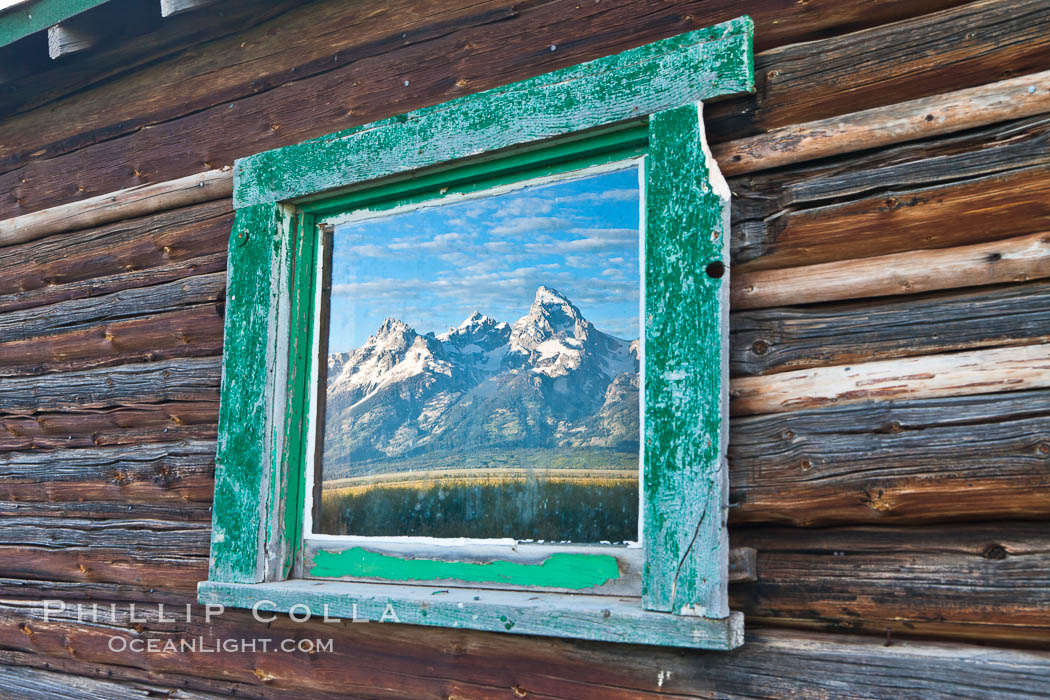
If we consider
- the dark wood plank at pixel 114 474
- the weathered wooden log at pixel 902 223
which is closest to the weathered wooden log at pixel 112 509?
the dark wood plank at pixel 114 474

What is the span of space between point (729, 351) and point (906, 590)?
596mm

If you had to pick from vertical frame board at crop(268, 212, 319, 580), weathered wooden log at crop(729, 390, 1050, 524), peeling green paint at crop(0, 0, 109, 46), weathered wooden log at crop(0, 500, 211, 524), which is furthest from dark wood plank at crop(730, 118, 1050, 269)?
peeling green paint at crop(0, 0, 109, 46)

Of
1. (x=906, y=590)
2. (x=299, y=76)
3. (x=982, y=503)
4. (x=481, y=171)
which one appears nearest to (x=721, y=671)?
(x=906, y=590)

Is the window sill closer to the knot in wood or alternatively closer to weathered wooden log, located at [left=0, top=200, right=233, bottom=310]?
the knot in wood

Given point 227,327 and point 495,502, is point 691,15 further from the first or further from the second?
point 227,327

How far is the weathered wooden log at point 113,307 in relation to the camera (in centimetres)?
273

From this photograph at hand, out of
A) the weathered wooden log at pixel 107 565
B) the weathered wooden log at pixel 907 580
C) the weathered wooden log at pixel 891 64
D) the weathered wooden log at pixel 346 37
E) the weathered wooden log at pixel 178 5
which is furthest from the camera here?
the weathered wooden log at pixel 178 5

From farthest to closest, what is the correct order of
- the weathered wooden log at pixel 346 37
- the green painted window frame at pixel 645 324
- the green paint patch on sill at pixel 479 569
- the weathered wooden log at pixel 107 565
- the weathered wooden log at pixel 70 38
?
the weathered wooden log at pixel 70 38 < the weathered wooden log at pixel 107 565 < the green paint patch on sill at pixel 479 569 < the weathered wooden log at pixel 346 37 < the green painted window frame at pixel 645 324

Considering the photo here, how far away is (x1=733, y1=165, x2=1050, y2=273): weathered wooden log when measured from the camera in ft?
5.27

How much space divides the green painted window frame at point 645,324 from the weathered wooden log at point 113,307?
205 mm

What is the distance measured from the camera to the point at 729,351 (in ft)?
6.05

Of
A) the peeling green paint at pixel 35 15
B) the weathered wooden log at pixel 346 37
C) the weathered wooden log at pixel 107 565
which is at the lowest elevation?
the weathered wooden log at pixel 107 565

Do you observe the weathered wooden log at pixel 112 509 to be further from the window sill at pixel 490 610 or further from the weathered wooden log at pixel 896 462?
the weathered wooden log at pixel 896 462

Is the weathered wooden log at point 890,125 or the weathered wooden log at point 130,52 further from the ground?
the weathered wooden log at point 130,52
